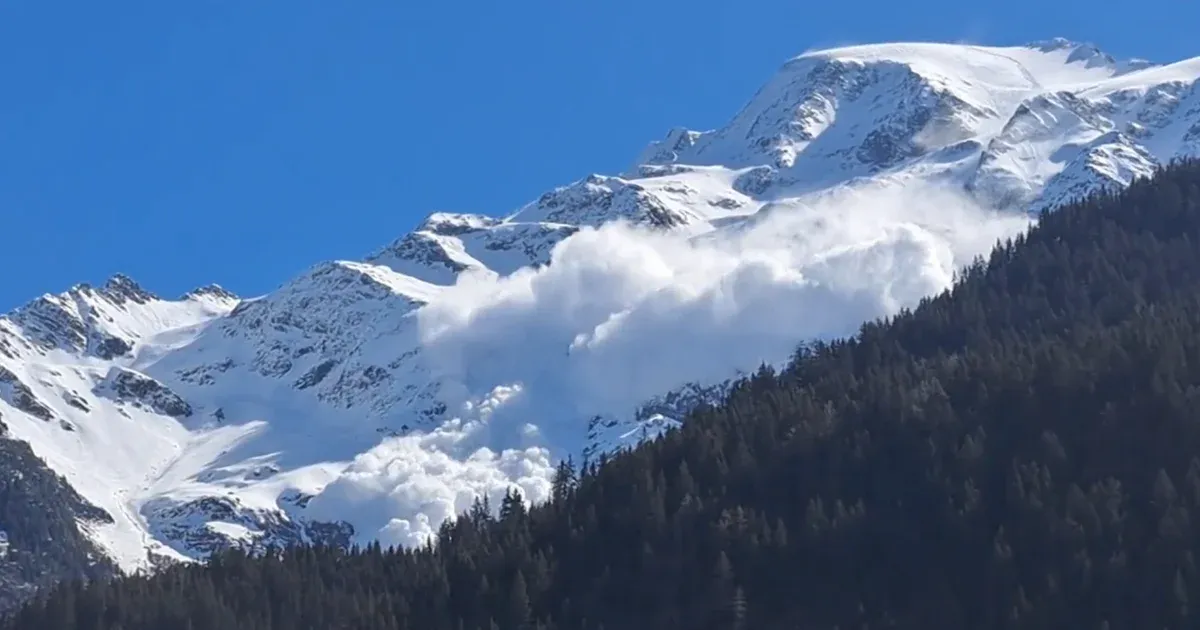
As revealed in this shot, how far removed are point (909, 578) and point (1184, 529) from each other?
77.6 ft

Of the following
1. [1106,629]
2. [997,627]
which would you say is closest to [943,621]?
[997,627]

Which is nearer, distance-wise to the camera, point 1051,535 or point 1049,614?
point 1049,614

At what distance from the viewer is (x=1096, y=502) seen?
198 meters

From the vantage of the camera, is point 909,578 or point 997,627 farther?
point 909,578

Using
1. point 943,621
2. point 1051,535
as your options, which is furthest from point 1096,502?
point 943,621

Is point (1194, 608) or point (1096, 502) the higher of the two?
point (1096, 502)

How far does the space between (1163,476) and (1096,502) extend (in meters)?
6.08

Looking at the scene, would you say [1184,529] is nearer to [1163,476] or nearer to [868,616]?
[1163,476]

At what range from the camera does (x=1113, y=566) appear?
187m

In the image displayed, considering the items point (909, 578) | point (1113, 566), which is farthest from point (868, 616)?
point (1113, 566)

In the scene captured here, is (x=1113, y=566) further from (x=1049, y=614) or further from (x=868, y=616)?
(x=868, y=616)

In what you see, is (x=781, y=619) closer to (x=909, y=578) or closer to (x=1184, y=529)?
(x=909, y=578)

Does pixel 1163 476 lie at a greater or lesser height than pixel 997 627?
greater

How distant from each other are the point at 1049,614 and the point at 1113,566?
280 inches
